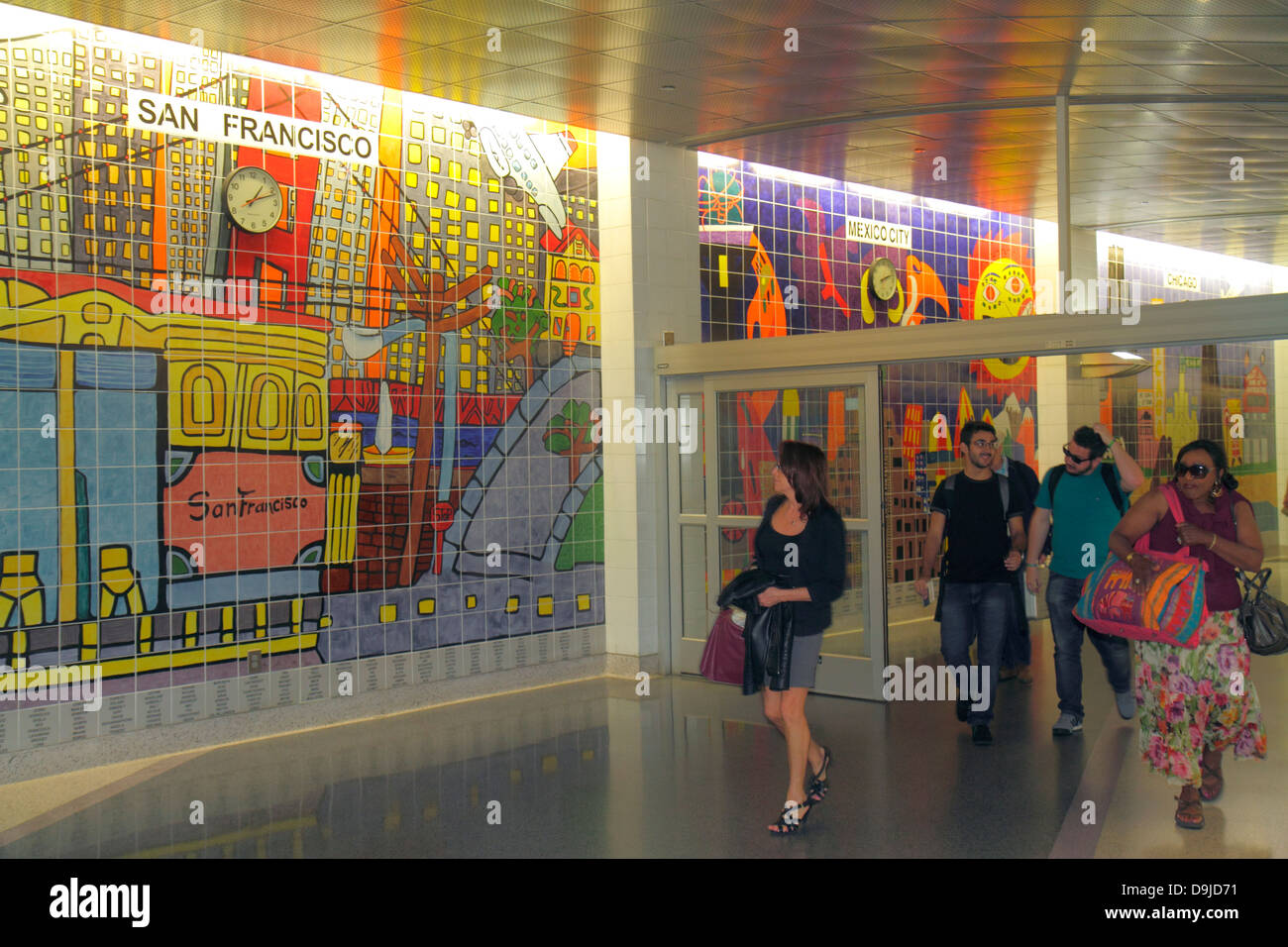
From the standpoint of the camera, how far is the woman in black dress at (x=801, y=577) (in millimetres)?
4914

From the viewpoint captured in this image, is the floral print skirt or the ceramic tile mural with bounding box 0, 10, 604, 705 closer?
the floral print skirt

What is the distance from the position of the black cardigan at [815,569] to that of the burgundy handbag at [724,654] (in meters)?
0.36

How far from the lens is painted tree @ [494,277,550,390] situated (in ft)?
26.0

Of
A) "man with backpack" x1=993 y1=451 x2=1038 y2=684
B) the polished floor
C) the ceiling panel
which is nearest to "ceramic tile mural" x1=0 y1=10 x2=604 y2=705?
the ceiling panel

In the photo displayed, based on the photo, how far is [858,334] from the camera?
7.46 metres

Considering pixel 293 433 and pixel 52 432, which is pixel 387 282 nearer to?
pixel 293 433

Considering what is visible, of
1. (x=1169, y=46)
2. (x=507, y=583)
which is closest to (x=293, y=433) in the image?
(x=507, y=583)

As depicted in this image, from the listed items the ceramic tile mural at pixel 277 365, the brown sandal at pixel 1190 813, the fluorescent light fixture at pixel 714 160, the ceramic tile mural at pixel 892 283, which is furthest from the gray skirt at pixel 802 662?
the fluorescent light fixture at pixel 714 160

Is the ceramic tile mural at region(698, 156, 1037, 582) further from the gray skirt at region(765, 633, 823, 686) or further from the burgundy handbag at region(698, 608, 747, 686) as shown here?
the gray skirt at region(765, 633, 823, 686)

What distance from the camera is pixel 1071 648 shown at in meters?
6.50

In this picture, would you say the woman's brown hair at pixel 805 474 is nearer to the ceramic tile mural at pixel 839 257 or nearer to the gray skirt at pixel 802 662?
the gray skirt at pixel 802 662

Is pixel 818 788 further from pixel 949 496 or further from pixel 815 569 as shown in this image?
pixel 949 496

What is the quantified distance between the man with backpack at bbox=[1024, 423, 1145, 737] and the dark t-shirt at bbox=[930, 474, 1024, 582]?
8.2 inches

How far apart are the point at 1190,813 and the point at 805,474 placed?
2.04 meters
